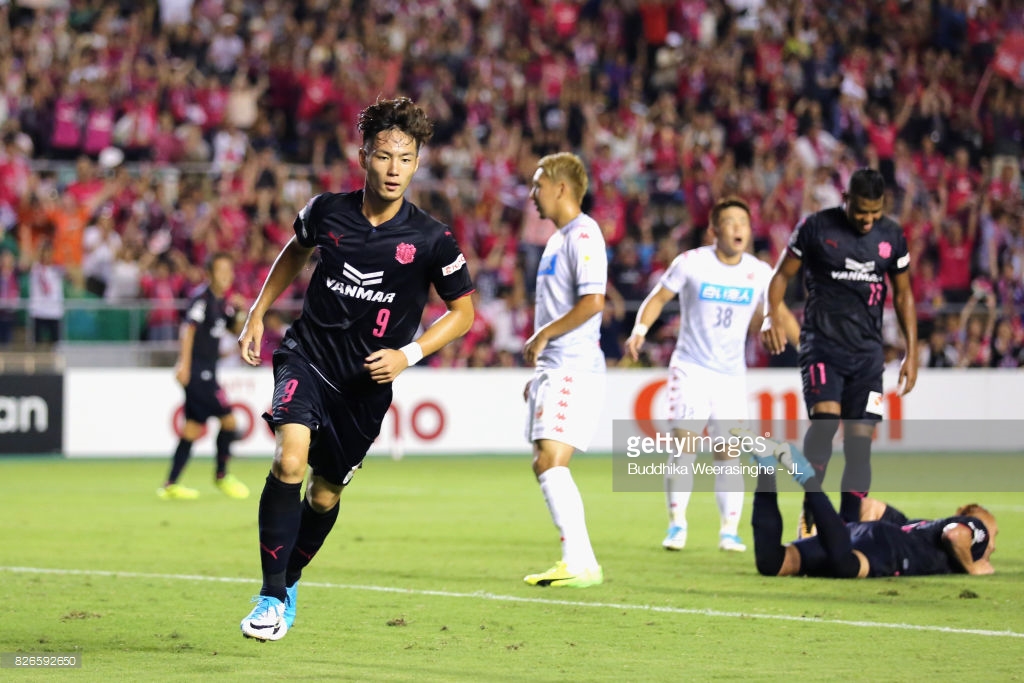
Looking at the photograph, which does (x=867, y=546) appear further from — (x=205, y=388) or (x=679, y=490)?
(x=205, y=388)

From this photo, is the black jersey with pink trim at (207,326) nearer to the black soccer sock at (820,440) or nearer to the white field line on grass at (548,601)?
the white field line on grass at (548,601)

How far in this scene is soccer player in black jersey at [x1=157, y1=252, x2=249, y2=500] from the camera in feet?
49.2

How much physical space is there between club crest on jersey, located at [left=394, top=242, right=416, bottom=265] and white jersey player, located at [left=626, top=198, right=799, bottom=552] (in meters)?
4.32

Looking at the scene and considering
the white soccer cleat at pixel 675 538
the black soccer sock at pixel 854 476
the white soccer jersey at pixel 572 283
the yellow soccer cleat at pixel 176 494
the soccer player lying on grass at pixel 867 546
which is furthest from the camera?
the yellow soccer cleat at pixel 176 494

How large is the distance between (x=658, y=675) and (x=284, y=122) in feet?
64.2

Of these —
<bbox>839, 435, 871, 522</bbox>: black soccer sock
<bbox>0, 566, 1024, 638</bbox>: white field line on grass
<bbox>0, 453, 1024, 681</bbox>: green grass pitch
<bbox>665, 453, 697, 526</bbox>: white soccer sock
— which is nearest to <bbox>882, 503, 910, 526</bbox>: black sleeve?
<bbox>839, 435, 871, 522</bbox>: black soccer sock

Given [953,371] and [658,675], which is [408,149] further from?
[953,371]

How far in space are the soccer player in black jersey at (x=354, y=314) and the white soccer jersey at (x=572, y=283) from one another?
2035 mm

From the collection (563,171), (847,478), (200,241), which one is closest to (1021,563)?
(847,478)

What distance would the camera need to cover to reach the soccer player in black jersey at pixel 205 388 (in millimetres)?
15008

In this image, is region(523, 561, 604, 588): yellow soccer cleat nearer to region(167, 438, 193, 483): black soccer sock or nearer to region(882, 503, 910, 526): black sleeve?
region(882, 503, 910, 526): black sleeve

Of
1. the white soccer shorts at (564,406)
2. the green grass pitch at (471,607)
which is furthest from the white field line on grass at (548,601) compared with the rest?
the white soccer shorts at (564,406)

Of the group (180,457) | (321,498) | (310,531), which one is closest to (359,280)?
(321,498)

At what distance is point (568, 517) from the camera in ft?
29.2
